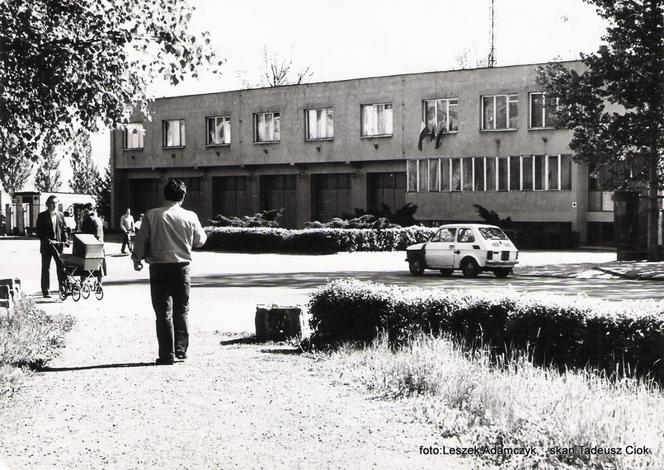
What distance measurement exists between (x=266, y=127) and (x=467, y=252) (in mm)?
28218

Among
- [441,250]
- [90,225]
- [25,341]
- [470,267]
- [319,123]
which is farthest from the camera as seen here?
[319,123]

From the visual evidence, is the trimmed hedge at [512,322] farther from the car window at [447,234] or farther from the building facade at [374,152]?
the building facade at [374,152]

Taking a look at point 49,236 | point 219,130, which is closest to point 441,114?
point 219,130

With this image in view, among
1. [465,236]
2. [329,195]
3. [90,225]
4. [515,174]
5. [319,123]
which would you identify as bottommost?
[465,236]

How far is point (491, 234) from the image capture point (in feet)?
74.9

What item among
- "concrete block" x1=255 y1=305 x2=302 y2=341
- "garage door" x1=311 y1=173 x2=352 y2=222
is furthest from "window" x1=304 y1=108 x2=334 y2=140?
"concrete block" x1=255 y1=305 x2=302 y2=341

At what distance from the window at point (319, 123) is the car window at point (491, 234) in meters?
24.1

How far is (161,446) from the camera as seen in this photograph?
5.73 metres

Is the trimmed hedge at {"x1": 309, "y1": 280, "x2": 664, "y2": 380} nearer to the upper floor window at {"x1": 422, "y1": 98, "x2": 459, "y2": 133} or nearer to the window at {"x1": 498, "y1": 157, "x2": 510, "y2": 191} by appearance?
the window at {"x1": 498, "y1": 157, "x2": 510, "y2": 191}

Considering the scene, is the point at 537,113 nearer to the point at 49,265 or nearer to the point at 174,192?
the point at 49,265

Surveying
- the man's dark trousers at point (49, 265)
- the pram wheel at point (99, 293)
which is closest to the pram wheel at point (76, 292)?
the man's dark trousers at point (49, 265)

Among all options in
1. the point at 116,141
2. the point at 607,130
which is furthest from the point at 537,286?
the point at 116,141

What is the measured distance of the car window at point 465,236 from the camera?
890 inches

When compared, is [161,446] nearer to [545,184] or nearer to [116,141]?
[545,184]
